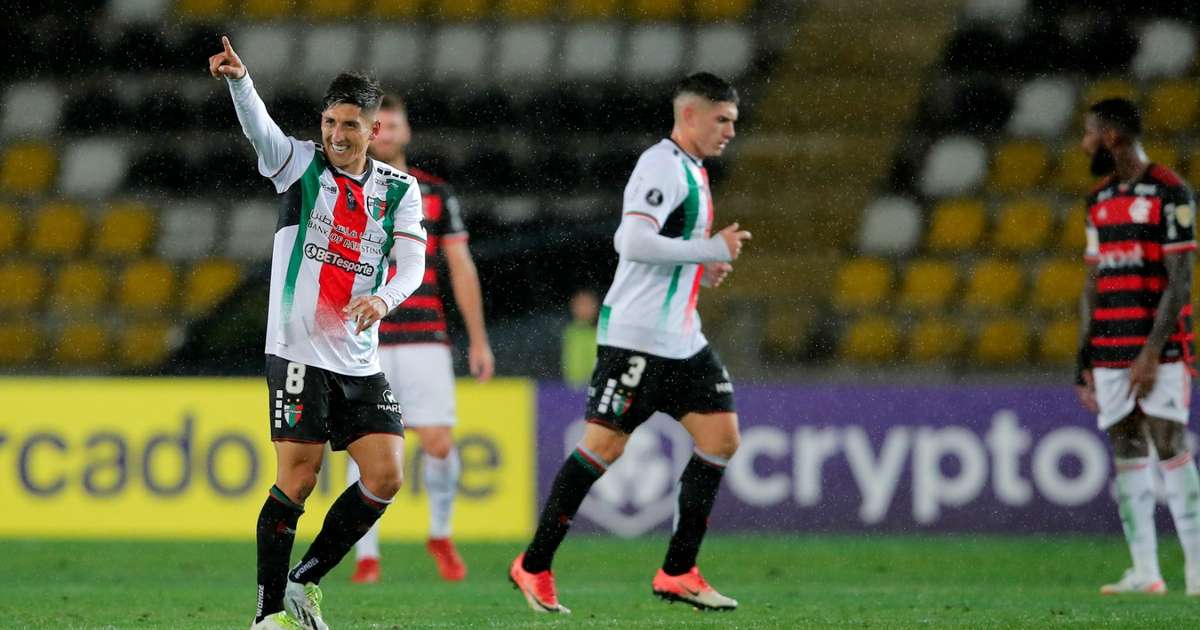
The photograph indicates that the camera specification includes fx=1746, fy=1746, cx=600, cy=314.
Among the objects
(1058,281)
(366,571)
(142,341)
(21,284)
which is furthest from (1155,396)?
(21,284)

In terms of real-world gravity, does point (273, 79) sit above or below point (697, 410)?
above

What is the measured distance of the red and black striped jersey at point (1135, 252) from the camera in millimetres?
7953

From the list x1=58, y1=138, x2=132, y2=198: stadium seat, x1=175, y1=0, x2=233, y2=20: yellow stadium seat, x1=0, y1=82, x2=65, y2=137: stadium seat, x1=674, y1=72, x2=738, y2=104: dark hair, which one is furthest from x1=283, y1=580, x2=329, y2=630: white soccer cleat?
x1=175, y1=0, x2=233, y2=20: yellow stadium seat

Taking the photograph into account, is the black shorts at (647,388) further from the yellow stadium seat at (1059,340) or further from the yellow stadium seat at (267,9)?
the yellow stadium seat at (267,9)

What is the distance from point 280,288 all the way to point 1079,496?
677 cm

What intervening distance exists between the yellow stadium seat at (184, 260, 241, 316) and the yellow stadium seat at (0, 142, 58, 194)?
2.50m

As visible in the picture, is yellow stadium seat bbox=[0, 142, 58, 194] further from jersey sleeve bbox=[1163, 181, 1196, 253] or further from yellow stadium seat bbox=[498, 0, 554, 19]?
jersey sleeve bbox=[1163, 181, 1196, 253]

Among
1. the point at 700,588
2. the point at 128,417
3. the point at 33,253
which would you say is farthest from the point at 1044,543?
the point at 33,253

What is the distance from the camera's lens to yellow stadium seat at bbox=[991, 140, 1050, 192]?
1727 cm

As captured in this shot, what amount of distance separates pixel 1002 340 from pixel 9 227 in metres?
9.70

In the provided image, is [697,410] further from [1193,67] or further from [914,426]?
[1193,67]

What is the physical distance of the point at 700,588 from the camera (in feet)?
22.8

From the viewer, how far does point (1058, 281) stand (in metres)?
15.7

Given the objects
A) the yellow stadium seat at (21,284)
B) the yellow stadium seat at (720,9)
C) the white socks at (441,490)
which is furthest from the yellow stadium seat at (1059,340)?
the yellow stadium seat at (21,284)
